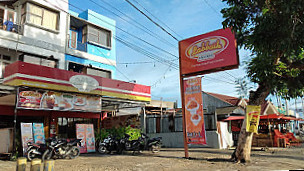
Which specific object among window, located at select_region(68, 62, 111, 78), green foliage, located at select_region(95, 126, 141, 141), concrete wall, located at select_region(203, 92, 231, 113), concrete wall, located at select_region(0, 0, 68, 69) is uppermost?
concrete wall, located at select_region(0, 0, 68, 69)

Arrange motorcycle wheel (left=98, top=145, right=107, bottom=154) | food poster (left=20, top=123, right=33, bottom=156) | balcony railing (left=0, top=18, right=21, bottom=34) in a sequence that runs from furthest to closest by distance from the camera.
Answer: balcony railing (left=0, top=18, right=21, bottom=34) → motorcycle wheel (left=98, top=145, right=107, bottom=154) → food poster (left=20, top=123, right=33, bottom=156)

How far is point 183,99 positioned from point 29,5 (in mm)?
11055

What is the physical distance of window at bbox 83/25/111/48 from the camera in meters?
17.8

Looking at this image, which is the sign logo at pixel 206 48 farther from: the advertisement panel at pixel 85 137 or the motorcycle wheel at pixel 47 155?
the motorcycle wheel at pixel 47 155

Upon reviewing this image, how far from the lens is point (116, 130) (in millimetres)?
16562

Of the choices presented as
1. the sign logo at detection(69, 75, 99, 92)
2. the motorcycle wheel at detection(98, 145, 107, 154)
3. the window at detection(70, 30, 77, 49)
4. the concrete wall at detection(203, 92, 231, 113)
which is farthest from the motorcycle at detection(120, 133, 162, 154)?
the concrete wall at detection(203, 92, 231, 113)

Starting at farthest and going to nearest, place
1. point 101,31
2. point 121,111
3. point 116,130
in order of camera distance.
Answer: point 121,111 < point 101,31 < point 116,130

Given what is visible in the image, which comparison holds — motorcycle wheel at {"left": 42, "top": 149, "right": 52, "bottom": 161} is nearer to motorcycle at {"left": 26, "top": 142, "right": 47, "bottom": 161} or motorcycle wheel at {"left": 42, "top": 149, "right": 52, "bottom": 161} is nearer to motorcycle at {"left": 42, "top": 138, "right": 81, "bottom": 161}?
motorcycle at {"left": 42, "top": 138, "right": 81, "bottom": 161}

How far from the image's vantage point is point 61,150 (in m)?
11.0

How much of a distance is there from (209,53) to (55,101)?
7.82 m

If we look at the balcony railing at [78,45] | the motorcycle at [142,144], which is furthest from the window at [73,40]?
the motorcycle at [142,144]

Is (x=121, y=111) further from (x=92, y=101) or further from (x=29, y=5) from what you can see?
(x=29, y=5)

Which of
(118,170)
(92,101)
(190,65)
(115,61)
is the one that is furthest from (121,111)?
(118,170)

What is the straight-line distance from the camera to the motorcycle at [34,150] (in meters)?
10.2
